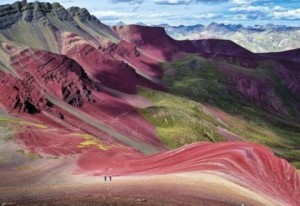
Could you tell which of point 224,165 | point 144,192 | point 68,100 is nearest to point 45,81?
point 68,100

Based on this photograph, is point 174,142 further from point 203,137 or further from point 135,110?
point 135,110

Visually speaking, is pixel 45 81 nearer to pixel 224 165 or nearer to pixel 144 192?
pixel 224 165

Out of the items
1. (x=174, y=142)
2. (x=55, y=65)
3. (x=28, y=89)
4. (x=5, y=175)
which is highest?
(x=55, y=65)

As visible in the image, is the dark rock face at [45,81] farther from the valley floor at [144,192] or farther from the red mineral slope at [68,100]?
the valley floor at [144,192]

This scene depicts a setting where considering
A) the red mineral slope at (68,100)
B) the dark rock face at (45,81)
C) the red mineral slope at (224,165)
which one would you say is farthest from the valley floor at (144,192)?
the dark rock face at (45,81)

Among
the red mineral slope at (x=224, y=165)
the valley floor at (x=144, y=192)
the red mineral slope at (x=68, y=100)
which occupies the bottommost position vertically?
the valley floor at (x=144, y=192)

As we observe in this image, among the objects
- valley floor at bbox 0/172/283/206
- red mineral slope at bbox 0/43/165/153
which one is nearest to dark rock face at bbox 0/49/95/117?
red mineral slope at bbox 0/43/165/153

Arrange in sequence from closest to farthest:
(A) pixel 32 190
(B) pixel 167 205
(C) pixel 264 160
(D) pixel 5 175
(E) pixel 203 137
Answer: (B) pixel 167 205 → (A) pixel 32 190 → (D) pixel 5 175 → (C) pixel 264 160 → (E) pixel 203 137

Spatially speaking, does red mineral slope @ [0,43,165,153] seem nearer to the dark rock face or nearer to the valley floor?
the dark rock face

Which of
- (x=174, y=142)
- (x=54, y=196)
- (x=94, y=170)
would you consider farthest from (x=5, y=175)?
(x=174, y=142)
